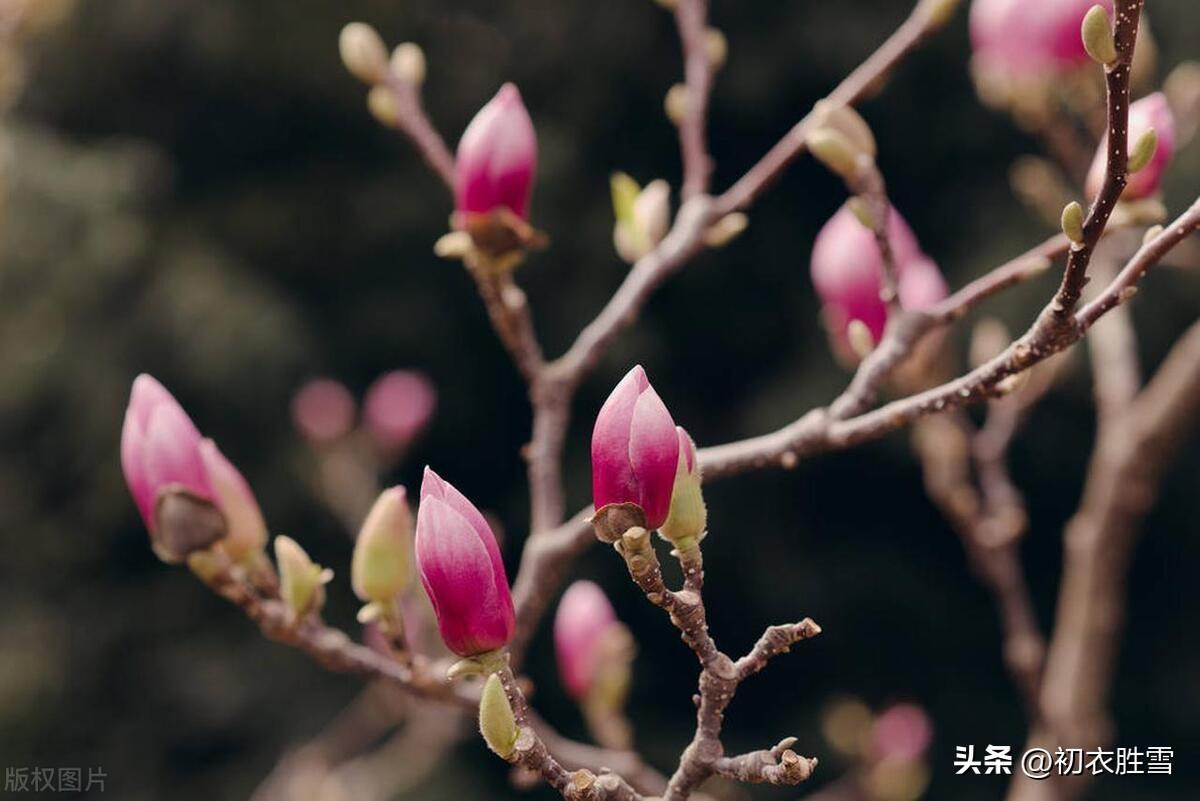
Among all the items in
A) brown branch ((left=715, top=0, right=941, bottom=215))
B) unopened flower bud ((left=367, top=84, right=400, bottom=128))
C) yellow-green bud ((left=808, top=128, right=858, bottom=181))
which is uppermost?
unopened flower bud ((left=367, top=84, right=400, bottom=128))

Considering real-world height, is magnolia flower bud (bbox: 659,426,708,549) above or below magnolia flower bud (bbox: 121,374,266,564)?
below

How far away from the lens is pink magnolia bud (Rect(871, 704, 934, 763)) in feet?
5.08

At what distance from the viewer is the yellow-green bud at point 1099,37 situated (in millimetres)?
412

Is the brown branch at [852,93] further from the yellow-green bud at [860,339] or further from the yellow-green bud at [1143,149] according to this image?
the yellow-green bud at [1143,149]

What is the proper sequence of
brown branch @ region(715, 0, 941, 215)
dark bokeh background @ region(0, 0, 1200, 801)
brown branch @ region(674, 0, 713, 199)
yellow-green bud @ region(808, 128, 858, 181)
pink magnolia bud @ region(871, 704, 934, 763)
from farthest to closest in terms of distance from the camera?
1. dark bokeh background @ region(0, 0, 1200, 801)
2. pink magnolia bud @ region(871, 704, 934, 763)
3. brown branch @ region(674, 0, 713, 199)
4. brown branch @ region(715, 0, 941, 215)
5. yellow-green bud @ region(808, 128, 858, 181)

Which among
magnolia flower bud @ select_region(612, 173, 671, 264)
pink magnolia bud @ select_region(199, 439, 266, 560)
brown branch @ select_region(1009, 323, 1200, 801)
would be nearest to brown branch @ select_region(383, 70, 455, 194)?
magnolia flower bud @ select_region(612, 173, 671, 264)

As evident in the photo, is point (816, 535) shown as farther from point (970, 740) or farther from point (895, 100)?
point (895, 100)

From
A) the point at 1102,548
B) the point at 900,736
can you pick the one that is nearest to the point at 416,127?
the point at 1102,548

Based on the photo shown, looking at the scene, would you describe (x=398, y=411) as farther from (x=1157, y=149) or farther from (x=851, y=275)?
(x=1157, y=149)

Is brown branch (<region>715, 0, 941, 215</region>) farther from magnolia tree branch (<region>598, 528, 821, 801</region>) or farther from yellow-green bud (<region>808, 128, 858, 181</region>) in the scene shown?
magnolia tree branch (<region>598, 528, 821, 801</region>)

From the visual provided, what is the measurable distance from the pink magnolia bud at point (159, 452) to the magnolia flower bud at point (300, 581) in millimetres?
58

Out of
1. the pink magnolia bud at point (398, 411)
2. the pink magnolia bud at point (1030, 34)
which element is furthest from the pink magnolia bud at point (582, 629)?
the pink magnolia bud at point (398, 411)

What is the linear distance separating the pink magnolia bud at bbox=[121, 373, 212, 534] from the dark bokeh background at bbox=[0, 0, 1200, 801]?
2.37 m

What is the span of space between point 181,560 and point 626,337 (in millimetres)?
2345
